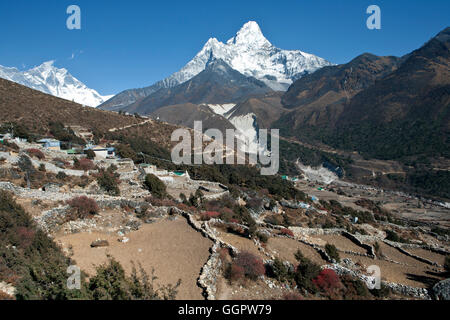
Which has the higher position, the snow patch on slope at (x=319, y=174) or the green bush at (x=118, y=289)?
the green bush at (x=118, y=289)

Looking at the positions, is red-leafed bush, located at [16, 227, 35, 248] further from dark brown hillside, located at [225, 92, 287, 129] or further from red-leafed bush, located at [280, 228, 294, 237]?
dark brown hillside, located at [225, 92, 287, 129]

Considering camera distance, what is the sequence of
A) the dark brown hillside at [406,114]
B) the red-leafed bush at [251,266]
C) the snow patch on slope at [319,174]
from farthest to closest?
1. the dark brown hillside at [406,114]
2. the snow patch on slope at [319,174]
3. the red-leafed bush at [251,266]

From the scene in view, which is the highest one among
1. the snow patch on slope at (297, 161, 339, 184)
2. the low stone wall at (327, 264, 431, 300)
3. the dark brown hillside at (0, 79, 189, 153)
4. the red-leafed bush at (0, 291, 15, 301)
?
the dark brown hillside at (0, 79, 189, 153)

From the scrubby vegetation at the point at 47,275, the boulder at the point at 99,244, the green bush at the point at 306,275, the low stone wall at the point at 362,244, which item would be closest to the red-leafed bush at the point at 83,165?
the scrubby vegetation at the point at 47,275

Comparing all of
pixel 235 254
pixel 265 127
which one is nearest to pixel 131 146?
pixel 235 254

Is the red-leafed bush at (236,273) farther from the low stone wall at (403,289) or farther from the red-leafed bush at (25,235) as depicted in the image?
the red-leafed bush at (25,235)

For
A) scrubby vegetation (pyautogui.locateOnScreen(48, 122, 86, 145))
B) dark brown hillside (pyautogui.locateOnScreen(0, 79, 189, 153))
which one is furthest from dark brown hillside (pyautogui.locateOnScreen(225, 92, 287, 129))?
scrubby vegetation (pyautogui.locateOnScreen(48, 122, 86, 145))

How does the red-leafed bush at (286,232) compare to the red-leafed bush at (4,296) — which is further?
the red-leafed bush at (286,232)

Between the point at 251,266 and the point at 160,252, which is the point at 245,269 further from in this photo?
the point at 160,252
